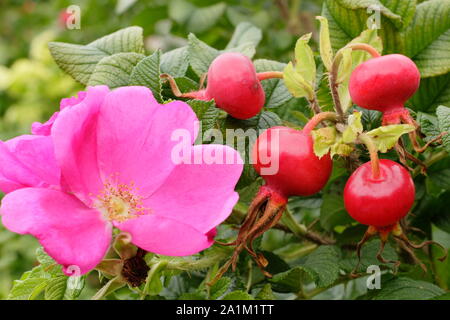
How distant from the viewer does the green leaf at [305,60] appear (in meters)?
0.70

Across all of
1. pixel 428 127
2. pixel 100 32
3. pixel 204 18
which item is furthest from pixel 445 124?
pixel 100 32

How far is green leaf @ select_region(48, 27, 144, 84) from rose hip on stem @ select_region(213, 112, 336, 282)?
32 centimetres

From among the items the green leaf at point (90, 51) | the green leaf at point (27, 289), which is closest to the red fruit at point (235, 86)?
the green leaf at point (90, 51)

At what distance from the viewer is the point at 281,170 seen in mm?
647

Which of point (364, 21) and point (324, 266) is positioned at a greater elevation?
point (364, 21)

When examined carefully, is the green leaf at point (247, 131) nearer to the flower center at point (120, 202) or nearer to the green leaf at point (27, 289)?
the flower center at point (120, 202)

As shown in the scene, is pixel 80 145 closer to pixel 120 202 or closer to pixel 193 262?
pixel 120 202

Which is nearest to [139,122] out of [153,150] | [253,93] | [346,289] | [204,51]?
[153,150]

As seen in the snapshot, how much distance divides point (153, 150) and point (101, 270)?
0.14m

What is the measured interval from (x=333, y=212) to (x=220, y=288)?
0.27m

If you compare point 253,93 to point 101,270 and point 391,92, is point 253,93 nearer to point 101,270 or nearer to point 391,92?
point 391,92

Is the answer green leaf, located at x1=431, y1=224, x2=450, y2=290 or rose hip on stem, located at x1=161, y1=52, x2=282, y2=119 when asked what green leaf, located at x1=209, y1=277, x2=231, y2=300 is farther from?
green leaf, located at x1=431, y1=224, x2=450, y2=290

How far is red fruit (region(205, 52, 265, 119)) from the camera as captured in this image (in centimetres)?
71
